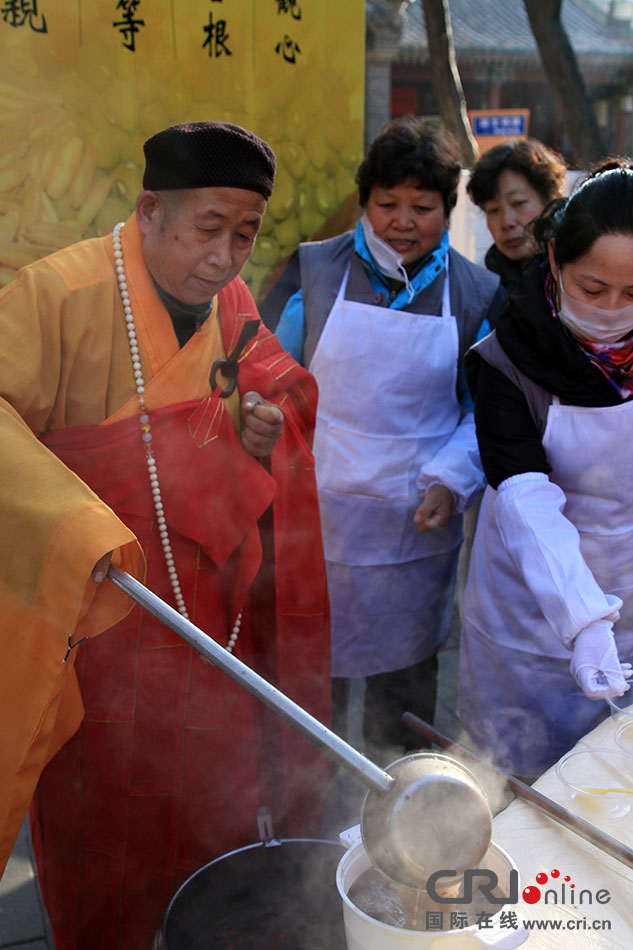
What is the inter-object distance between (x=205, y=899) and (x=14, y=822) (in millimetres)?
459

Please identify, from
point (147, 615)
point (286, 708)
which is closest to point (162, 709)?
point (147, 615)

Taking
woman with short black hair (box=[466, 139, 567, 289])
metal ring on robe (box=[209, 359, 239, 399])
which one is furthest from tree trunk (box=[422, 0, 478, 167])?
metal ring on robe (box=[209, 359, 239, 399])

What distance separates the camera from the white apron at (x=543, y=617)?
6.63ft

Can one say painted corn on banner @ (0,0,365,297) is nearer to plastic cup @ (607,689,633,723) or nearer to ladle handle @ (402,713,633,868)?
ladle handle @ (402,713,633,868)

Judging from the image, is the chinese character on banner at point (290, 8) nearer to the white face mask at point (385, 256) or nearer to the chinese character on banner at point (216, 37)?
the chinese character on banner at point (216, 37)

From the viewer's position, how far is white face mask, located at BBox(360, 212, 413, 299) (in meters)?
2.62

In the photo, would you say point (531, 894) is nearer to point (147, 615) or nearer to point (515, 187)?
point (147, 615)

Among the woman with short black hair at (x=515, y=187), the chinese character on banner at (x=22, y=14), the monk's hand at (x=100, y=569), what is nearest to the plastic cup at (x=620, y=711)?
the monk's hand at (x=100, y=569)

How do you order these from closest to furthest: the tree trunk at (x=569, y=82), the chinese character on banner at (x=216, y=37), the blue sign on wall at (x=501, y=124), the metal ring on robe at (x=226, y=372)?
the metal ring on robe at (x=226, y=372) → the chinese character on banner at (x=216, y=37) → the tree trunk at (x=569, y=82) → the blue sign on wall at (x=501, y=124)

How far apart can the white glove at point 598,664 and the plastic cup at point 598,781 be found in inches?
4.7

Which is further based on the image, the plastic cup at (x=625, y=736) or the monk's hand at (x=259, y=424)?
the monk's hand at (x=259, y=424)

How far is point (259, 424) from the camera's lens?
1938 mm

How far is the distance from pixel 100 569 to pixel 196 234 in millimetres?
783

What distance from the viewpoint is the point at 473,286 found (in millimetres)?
2750
